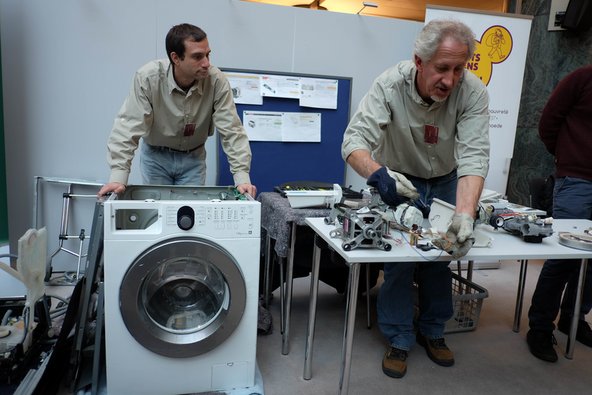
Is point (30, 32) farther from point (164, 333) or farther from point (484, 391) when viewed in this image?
point (484, 391)

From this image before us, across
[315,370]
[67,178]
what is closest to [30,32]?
[67,178]

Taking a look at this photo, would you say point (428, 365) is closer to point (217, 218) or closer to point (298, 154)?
point (217, 218)

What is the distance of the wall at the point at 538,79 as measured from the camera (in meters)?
3.61

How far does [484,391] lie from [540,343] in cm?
55

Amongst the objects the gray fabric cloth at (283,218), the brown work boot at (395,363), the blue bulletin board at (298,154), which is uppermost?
the blue bulletin board at (298,154)

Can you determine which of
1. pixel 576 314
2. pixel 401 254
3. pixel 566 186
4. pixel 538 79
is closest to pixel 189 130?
pixel 401 254

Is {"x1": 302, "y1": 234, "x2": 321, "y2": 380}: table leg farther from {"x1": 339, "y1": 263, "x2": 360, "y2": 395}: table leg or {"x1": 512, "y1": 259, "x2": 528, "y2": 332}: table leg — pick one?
{"x1": 512, "y1": 259, "x2": 528, "y2": 332}: table leg

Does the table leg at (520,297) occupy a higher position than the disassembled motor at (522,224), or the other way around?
the disassembled motor at (522,224)

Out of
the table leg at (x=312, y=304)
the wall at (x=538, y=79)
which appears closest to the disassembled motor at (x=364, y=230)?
the table leg at (x=312, y=304)

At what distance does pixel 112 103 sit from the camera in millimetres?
2988

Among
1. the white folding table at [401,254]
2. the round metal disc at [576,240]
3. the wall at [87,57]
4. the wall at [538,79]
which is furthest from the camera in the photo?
the wall at [538,79]

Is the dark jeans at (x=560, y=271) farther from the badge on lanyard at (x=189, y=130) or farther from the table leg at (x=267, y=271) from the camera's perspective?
the badge on lanyard at (x=189, y=130)

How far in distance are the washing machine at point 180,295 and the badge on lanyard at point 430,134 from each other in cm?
81

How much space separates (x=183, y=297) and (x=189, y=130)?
93 centimetres
